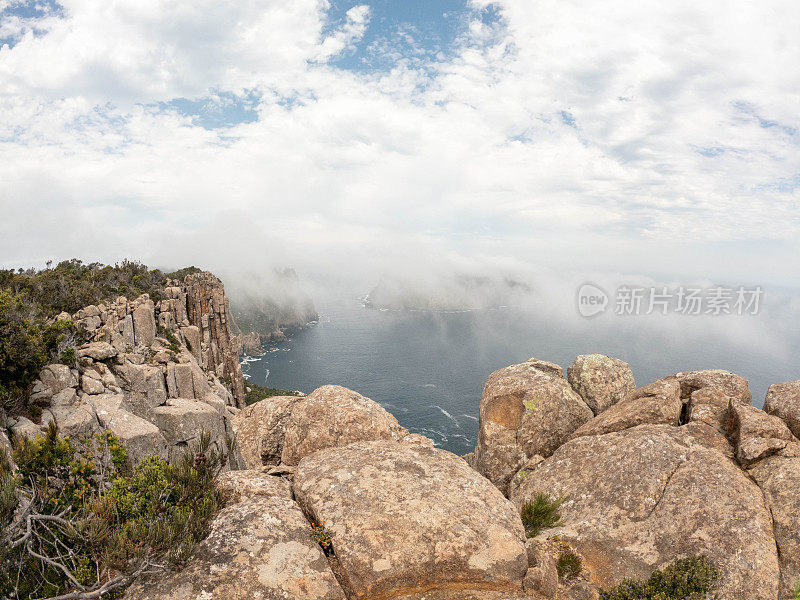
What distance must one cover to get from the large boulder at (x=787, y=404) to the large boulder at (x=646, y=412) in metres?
3.73

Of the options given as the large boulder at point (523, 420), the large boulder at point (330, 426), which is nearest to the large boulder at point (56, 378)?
the large boulder at point (330, 426)

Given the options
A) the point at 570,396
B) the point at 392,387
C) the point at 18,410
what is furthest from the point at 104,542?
the point at 392,387

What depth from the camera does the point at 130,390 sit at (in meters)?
17.5

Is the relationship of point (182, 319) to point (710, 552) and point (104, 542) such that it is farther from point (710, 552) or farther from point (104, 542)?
point (710, 552)

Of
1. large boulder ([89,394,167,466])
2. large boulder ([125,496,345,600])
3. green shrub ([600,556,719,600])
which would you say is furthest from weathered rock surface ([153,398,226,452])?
green shrub ([600,556,719,600])

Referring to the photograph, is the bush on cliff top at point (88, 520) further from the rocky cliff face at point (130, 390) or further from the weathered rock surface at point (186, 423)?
the weathered rock surface at point (186, 423)

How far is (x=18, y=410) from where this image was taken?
41.2ft

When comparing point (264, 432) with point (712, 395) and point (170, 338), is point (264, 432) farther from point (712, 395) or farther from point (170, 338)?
point (712, 395)

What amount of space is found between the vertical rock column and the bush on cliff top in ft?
190

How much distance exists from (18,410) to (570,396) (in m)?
24.9

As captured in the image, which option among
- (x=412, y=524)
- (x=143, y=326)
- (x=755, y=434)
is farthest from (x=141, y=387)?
(x=755, y=434)

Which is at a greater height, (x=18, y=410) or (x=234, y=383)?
(x=18, y=410)

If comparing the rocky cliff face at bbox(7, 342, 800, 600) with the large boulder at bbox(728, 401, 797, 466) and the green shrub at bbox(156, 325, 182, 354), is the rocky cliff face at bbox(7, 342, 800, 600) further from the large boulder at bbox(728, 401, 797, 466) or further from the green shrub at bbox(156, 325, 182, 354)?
the green shrub at bbox(156, 325, 182, 354)

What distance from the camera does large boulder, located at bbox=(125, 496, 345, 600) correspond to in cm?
908
